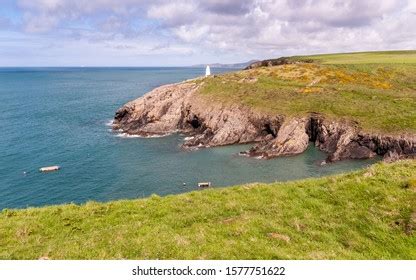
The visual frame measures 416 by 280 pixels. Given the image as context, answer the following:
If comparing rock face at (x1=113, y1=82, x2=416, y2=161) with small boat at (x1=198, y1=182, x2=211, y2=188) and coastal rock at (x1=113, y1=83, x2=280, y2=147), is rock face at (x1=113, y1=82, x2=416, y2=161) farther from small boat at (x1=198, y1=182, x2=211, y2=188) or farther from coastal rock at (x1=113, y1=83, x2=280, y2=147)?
small boat at (x1=198, y1=182, x2=211, y2=188)

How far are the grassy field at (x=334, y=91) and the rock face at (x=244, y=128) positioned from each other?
308 cm

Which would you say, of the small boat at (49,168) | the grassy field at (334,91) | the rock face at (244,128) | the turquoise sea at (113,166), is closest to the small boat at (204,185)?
the turquoise sea at (113,166)

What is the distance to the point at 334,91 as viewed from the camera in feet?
344

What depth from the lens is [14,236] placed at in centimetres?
2077

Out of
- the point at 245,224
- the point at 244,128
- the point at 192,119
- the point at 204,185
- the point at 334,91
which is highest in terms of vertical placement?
the point at 245,224

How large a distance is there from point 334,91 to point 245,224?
93.2m

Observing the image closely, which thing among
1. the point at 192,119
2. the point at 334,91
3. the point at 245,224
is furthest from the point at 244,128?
the point at 245,224

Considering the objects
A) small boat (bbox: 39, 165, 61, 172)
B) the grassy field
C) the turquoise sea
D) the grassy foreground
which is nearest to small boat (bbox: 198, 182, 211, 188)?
the turquoise sea

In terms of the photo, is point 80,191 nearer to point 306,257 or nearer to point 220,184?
point 220,184

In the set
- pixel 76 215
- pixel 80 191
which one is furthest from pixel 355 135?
pixel 76 215

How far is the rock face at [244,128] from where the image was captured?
251 feet

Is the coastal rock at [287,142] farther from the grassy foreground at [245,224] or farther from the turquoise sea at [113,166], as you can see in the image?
the grassy foreground at [245,224]

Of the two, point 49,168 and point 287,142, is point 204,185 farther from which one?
point 49,168
